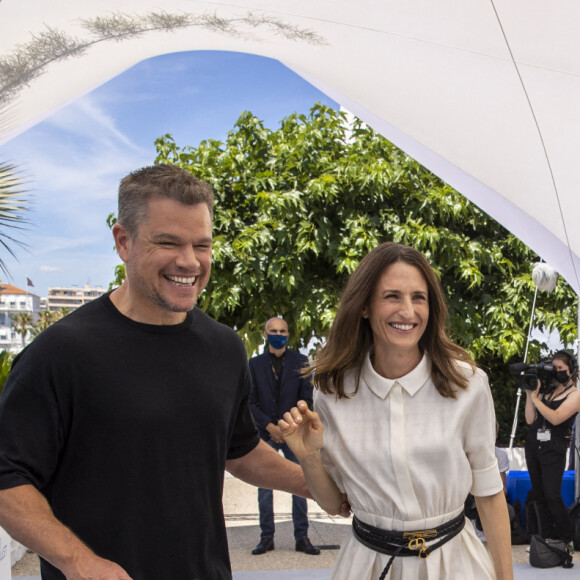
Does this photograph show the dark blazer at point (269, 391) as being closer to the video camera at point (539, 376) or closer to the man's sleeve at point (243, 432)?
the video camera at point (539, 376)

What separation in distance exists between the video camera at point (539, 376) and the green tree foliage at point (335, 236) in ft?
7.49

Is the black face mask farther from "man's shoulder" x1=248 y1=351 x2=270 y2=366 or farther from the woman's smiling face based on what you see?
the woman's smiling face

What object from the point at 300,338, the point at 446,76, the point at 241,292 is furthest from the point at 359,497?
the point at 300,338

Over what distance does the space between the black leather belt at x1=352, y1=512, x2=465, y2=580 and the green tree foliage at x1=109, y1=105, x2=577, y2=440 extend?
20.6ft

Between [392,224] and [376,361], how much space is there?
271 inches

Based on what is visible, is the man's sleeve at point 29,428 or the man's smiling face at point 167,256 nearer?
the man's sleeve at point 29,428

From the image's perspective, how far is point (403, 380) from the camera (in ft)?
6.60

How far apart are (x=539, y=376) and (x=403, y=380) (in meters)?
4.74

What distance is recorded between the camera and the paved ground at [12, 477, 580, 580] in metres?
5.50

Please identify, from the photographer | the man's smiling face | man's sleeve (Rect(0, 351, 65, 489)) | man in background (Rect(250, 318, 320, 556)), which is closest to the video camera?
the photographer

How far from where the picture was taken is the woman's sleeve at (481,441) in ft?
6.48

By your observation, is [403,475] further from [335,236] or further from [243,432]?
[335,236]

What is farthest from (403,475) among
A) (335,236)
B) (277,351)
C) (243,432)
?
(335,236)

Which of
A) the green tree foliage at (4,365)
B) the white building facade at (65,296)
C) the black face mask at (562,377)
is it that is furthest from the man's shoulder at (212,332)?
the white building facade at (65,296)
